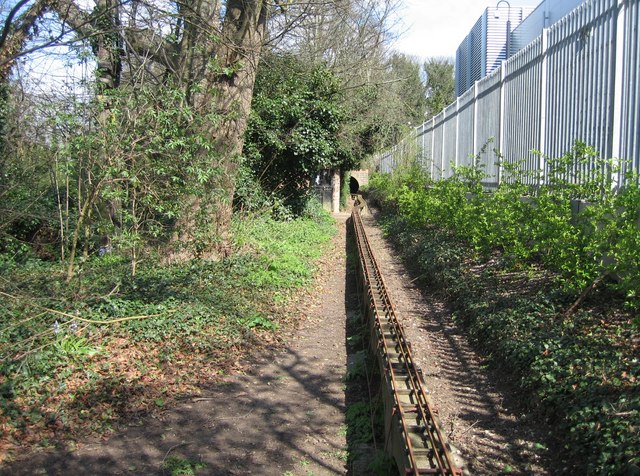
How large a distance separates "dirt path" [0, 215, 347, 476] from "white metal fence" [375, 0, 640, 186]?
3820mm

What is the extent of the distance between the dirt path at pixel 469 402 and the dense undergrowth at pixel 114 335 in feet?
6.47

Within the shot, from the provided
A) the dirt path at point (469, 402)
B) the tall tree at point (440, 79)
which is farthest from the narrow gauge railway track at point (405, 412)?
the tall tree at point (440, 79)

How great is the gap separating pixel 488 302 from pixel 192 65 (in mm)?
6579

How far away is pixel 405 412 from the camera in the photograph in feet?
14.1

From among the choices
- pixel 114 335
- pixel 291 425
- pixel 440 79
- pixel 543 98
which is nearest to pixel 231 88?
pixel 543 98

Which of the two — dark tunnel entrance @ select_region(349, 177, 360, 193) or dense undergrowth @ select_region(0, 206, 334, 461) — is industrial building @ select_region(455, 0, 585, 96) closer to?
dense undergrowth @ select_region(0, 206, 334, 461)

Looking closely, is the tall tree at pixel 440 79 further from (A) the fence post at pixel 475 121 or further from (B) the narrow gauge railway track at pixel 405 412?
(B) the narrow gauge railway track at pixel 405 412

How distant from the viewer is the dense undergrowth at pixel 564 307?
12.9 feet

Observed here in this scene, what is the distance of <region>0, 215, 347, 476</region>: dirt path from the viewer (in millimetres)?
4344

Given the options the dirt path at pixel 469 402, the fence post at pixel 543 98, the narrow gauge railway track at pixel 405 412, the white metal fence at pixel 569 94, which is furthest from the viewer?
the fence post at pixel 543 98

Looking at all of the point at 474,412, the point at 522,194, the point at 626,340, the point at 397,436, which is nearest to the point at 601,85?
the point at 522,194

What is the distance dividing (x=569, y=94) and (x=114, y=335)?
6.37 meters

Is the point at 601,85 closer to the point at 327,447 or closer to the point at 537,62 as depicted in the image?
the point at 537,62

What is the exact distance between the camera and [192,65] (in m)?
10.6
